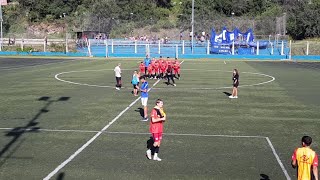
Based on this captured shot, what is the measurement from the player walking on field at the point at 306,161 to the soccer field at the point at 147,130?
259 cm

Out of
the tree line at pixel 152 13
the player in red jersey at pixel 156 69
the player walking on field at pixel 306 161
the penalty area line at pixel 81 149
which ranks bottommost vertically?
→ the penalty area line at pixel 81 149

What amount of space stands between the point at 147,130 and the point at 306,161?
8168 mm

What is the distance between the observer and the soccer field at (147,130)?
1149cm

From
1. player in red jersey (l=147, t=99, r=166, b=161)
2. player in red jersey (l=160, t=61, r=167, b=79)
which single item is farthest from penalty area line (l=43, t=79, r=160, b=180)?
player in red jersey (l=160, t=61, r=167, b=79)

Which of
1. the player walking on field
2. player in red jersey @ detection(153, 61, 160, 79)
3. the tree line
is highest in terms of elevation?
the tree line

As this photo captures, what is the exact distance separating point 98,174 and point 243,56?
1818 inches

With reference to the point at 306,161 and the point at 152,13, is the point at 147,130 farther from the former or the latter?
the point at 152,13

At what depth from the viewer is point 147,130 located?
15742 millimetres

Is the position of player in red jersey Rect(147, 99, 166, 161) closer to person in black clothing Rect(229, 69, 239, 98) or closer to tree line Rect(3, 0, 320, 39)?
person in black clothing Rect(229, 69, 239, 98)

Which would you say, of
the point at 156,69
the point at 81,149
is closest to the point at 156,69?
the point at 156,69

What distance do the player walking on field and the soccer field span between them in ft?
8.49

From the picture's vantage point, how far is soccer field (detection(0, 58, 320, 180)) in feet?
37.7

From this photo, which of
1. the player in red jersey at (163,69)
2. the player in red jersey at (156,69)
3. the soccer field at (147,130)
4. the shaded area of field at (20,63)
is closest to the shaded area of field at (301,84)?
the soccer field at (147,130)

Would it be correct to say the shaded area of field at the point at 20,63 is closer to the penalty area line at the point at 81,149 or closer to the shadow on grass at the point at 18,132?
the shadow on grass at the point at 18,132
